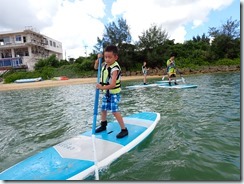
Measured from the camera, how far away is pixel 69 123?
6531mm

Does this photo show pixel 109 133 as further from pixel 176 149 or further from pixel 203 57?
pixel 203 57

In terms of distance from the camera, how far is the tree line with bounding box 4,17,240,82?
3366 centimetres

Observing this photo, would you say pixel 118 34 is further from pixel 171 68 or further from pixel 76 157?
pixel 76 157

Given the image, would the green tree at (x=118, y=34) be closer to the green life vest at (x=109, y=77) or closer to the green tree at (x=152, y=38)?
the green tree at (x=152, y=38)

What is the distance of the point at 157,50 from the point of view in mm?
35531

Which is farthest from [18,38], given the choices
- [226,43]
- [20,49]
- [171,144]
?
[171,144]

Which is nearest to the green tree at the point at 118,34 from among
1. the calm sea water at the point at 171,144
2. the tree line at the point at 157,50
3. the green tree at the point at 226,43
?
the tree line at the point at 157,50

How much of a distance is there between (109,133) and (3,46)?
50.6m

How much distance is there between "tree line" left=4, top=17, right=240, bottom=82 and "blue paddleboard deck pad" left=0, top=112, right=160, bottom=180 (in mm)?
29380

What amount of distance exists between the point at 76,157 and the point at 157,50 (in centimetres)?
3358

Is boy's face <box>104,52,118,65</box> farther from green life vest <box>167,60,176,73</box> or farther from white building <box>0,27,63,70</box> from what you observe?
white building <box>0,27,63,70</box>

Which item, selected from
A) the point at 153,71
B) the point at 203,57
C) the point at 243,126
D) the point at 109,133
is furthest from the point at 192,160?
the point at 203,57

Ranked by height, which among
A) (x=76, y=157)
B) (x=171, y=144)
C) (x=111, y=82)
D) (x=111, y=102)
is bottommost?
(x=171, y=144)

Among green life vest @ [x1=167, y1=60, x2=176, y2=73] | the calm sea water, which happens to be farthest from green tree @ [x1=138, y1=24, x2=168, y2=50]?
the calm sea water
